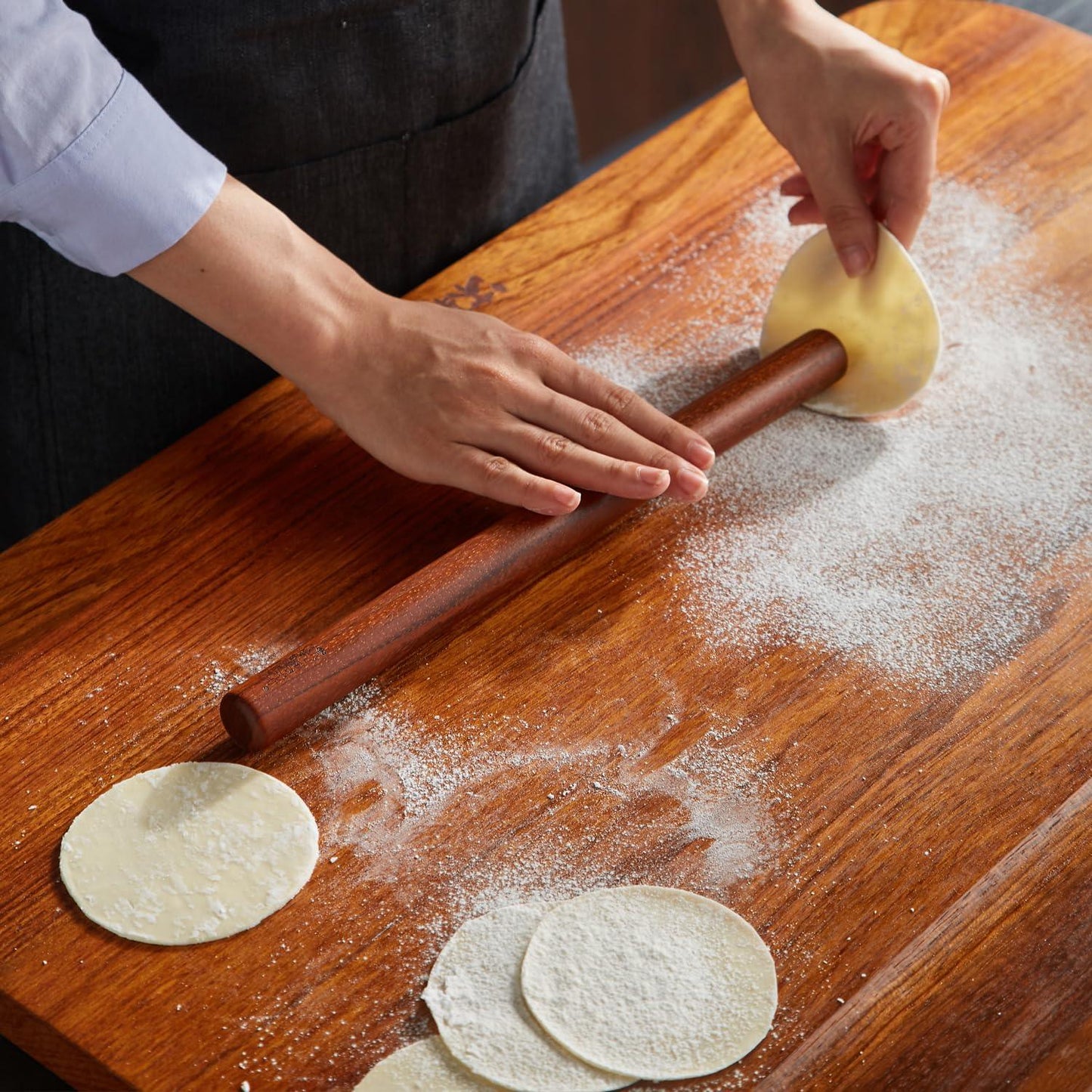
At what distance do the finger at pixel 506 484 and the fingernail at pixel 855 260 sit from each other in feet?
1.14

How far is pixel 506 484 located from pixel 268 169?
17.4 inches

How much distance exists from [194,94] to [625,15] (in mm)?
1800

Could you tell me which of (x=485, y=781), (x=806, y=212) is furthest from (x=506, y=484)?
(x=806, y=212)

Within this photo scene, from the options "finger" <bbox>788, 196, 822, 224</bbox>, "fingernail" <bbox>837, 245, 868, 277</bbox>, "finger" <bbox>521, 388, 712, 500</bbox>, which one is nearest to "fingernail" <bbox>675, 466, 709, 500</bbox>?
"finger" <bbox>521, 388, 712, 500</bbox>

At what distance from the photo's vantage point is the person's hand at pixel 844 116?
3.90 feet

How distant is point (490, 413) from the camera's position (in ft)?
3.46

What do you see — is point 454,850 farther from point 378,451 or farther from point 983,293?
point 983,293

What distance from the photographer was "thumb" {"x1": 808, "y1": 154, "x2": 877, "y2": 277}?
1168 millimetres

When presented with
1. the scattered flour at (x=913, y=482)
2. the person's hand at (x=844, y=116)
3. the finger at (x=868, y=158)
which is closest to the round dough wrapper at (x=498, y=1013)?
the scattered flour at (x=913, y=482)

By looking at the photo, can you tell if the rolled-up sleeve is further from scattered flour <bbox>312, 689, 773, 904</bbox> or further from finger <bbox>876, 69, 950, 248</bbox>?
finger <bbox>876, 69, 950, 248</bbox>

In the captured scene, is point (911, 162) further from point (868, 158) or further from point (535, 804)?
point (535, 804)

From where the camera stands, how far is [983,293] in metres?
1.28

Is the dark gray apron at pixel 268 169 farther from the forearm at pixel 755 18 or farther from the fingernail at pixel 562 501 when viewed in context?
the fingernail at pixel 562 501

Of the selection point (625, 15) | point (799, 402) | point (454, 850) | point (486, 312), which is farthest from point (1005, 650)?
point (625, 15)
